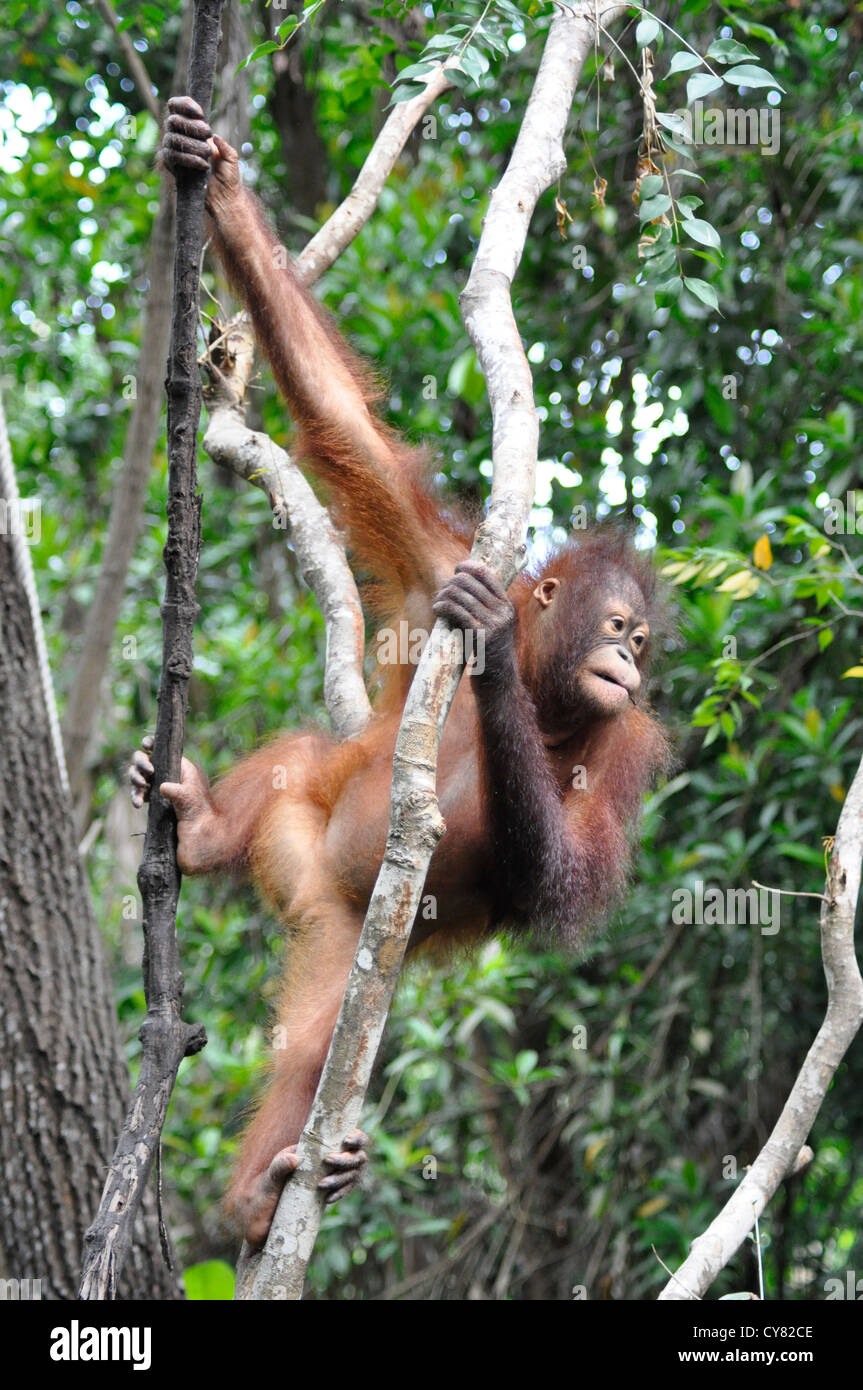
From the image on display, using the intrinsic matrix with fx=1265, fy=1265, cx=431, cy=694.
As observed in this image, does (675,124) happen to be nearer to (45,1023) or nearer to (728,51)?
(728,51)

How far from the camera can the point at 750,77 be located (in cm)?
252

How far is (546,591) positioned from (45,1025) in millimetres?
1953

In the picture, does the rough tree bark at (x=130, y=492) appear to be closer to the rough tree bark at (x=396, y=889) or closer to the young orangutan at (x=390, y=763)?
the young orangutan at (x=390, y=763)

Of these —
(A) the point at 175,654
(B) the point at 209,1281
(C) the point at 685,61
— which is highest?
(C) the point at 685,61

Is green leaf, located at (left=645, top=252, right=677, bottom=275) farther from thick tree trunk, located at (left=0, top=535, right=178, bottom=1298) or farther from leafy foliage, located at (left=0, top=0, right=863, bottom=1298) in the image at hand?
thick tree trunk, located at (left=0, top=535, right=178, bottom=1298)

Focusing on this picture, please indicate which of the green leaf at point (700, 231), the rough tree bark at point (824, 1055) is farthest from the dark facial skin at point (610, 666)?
the green leaf at point (700, 231)

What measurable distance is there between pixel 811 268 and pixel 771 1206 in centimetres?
394

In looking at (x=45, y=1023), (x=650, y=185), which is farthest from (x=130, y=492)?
(x=650, y=185)

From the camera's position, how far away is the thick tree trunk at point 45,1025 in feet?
12.0

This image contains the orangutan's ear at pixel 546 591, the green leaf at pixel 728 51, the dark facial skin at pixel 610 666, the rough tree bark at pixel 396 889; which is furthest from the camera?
the orangutan's ear at pixel 546 591

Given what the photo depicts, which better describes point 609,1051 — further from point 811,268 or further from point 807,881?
point 811,268

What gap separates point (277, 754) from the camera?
362 cm

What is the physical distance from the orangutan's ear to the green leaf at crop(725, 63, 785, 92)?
1356 millimetres

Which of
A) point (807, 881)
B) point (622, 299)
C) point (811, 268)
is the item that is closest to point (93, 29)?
point (622, 299)
